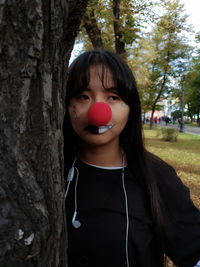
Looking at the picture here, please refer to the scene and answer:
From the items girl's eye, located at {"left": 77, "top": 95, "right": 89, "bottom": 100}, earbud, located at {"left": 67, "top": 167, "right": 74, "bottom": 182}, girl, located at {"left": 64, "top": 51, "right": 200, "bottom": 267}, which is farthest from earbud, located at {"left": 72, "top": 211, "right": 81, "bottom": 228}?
girl's eye, located at {"left": 77, "top": 95, "right": 89, "bottom": 100}

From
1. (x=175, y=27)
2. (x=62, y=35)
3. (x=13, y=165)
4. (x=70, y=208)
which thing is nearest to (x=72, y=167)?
(x=70, y=208)

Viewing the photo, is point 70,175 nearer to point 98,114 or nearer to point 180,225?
point 98,114

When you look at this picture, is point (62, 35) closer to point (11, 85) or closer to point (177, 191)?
point (11, 85)

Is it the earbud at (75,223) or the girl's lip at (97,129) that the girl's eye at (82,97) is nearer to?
the girl's lip at (97,129)

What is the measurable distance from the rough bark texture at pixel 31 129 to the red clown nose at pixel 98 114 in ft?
0.81

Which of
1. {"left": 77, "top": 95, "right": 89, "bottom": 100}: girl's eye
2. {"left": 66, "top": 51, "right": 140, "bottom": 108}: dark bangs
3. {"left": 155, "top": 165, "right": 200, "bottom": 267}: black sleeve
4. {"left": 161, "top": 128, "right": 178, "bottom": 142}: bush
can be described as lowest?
{"left": 161, "top": 128, "right": 178, "bottom": 142}: bush

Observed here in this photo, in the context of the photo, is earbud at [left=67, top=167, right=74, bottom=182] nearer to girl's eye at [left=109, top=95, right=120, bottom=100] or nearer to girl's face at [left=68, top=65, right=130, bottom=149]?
girl's face at [left=68, top=65, right=130, bottom=149]

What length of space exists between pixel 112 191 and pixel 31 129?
63 cm

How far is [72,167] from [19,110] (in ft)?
2.03

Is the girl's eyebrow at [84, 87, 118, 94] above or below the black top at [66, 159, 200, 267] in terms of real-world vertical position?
above

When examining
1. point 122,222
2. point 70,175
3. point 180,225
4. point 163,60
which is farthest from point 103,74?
point 163,60

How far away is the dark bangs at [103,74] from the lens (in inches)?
47.5

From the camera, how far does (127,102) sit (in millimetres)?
1294

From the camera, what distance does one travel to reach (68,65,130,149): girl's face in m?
1.18
